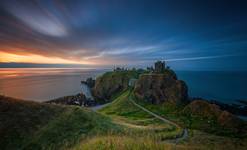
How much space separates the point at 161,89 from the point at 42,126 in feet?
268

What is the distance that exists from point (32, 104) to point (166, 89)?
257 ft

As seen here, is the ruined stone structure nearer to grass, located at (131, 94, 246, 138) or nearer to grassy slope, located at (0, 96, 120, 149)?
grass, located at (131, 94, 246, 138)

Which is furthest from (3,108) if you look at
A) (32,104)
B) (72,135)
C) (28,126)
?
(72,135)

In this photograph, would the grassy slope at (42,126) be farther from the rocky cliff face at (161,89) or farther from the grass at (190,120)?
the rocky cliff face at (161,89)

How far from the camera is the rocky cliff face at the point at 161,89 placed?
96.6m

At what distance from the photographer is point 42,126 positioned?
26359 millimetres

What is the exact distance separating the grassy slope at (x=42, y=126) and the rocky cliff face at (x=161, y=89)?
231 ft

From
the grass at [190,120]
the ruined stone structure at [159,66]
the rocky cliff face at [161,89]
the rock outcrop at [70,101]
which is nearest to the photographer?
the grass at [190,120]

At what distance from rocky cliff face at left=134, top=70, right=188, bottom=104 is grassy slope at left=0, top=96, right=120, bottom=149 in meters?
70.6

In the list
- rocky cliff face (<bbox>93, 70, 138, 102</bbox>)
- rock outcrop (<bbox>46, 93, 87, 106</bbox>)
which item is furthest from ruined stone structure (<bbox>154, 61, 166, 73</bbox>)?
rock outcrop (<bbox>46, 93, 87, 106</bbox>)

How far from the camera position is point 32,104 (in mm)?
33719

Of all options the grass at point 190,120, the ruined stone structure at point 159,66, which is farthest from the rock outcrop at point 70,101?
the ruined stone structure at point 159,66

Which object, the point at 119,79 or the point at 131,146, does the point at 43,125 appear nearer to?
the point at 131,146

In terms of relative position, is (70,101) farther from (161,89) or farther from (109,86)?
(161,89)
